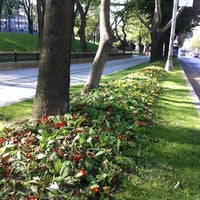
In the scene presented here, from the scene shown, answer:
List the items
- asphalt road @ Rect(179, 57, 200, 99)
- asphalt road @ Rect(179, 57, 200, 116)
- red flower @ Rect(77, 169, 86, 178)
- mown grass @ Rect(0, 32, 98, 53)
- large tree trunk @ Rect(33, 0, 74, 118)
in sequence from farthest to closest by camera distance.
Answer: mown grass @ Rect(0, 32, 98, 53), asphalt road @ Rect(179, 57, 200, 99), asphalt road @ Rect(179, 57, 200, 116), large tree trunk @ Rect(33, 0, 74, 118), red flower @ Rect(77, 169, 86, 178)

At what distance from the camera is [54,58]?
209 inches

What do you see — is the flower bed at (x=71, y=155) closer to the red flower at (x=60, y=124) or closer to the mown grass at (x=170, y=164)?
the red flower at (x=60, y=124)

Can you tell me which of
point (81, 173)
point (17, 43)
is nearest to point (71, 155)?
point (81, 173)

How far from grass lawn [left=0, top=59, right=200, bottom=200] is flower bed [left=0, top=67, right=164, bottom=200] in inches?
5.0

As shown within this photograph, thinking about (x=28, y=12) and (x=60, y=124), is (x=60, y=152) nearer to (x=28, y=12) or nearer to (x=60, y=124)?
(x=60, y=124)

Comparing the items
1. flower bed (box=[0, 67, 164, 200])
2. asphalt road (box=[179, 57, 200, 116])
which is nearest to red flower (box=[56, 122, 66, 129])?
flower bed (box=[0, 67, 164, 200])

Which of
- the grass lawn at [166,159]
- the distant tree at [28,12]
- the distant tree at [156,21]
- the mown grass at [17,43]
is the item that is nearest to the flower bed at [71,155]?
the grass lawn at [166,159]

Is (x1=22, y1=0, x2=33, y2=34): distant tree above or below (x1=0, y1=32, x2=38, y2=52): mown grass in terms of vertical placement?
above

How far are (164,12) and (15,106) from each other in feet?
86.5

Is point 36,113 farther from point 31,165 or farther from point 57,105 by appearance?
point 31,165

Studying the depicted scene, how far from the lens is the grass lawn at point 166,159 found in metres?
3.42

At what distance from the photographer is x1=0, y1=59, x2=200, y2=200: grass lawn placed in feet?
11.2

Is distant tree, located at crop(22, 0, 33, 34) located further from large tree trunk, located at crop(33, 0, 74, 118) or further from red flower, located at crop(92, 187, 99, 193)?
red flower, located at crop(92, 187, 99, 193)

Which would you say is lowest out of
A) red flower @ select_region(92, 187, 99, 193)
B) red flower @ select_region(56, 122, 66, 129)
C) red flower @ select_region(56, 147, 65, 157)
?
red flower @ select_region(92, 187, 99, 193)
